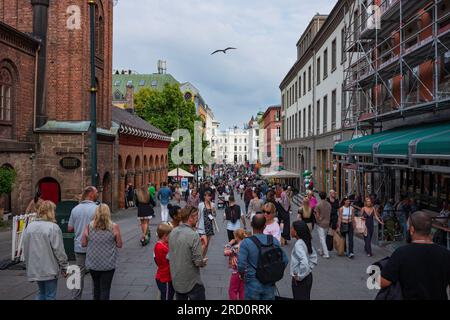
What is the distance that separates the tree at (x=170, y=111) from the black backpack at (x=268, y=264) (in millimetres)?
40230

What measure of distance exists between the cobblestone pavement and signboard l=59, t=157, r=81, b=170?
22.1ft

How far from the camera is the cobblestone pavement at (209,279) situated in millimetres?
7695

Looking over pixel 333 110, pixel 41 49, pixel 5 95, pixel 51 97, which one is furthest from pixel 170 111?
pixel 5 95

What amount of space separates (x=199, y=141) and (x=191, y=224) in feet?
137

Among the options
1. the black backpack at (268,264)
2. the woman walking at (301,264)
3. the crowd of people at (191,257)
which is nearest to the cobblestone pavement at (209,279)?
the crowd of people at (191,257)

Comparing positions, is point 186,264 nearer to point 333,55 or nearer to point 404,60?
point 404,60

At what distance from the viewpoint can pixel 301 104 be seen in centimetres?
4084

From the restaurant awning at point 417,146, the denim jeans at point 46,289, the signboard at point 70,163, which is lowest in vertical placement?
the denim jeans at point 46,289

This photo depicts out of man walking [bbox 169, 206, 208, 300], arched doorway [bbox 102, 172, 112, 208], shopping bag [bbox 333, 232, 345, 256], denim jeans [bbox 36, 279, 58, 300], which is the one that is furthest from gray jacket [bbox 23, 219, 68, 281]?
arched doorway [bbox 102, 172, 112, 208]

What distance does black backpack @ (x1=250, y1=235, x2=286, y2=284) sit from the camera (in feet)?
16.2

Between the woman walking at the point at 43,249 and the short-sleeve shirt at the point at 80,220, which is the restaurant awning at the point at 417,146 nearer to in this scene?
the short-sleeve shirt at the point at 80,220

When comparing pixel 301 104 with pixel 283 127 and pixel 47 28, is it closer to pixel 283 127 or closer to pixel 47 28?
pixel 283 127

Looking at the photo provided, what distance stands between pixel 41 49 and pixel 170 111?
94.5 ft

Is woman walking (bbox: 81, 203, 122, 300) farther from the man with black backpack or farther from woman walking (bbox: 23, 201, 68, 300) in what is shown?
the man with black backpack
